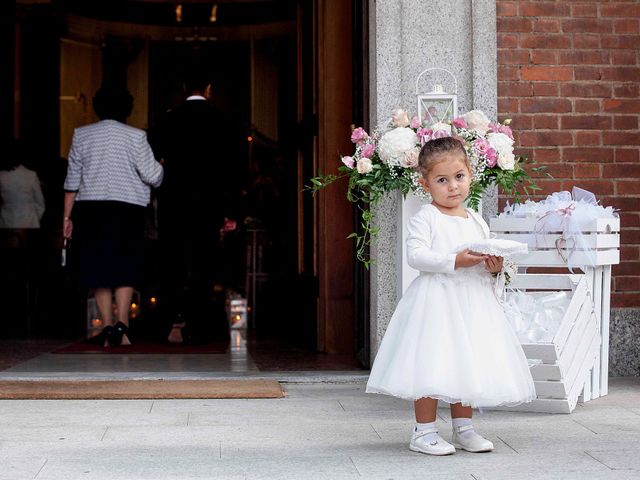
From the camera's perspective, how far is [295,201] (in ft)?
27.5

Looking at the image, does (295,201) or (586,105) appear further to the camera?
(295,201)

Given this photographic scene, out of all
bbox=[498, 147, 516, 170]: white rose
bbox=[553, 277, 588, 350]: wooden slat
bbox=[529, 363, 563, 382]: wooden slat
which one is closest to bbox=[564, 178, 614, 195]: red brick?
bbox=[553, 277, 588, 350]: wooden slat

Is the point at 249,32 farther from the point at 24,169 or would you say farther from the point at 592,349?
the point at 592,349

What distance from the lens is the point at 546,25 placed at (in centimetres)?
627

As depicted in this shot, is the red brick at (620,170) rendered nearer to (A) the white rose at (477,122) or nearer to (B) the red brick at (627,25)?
(B) the red brick at (627,25)

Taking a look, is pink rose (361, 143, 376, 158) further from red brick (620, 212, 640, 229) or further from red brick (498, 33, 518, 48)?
red brick (620, 212, 640, 229)

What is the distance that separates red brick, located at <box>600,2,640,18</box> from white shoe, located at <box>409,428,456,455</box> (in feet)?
10.4

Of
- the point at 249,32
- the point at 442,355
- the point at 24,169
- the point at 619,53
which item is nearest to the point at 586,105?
the point at 619,53

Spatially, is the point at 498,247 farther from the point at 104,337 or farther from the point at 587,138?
the point at 104,337

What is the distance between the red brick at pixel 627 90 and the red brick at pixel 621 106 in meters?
0.03

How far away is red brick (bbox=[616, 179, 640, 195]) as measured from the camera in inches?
249

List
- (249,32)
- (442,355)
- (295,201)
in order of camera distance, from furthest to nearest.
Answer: (249,32) < (295,201) < (442,355)

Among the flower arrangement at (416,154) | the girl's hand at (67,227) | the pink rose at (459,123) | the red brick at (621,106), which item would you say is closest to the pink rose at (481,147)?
the flower arrangement at (416,154)

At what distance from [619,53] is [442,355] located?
301 cm
